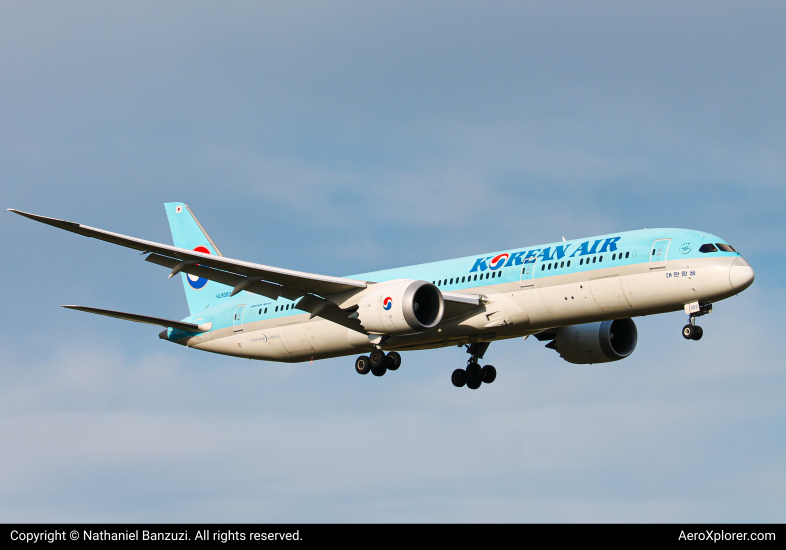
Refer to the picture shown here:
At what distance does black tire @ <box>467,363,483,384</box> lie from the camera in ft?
137

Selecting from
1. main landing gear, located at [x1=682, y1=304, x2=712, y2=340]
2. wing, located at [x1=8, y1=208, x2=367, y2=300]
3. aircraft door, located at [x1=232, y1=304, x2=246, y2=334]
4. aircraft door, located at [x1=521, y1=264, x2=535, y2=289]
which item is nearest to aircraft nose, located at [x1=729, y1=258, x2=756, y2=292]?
main landing gear, located at [x1=682, y1=304, x2=712, y2=340]

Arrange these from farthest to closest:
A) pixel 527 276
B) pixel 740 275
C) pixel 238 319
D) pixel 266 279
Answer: pixel 238 319, pixel 266 279, pixel 527 276, pixel 740 275

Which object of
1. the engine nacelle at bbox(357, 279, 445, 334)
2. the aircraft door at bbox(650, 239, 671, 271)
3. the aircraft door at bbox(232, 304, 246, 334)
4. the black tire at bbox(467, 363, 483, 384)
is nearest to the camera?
the aircraft door at bbox(650, 239, 671, 271)

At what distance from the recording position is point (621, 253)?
3397 centimetres

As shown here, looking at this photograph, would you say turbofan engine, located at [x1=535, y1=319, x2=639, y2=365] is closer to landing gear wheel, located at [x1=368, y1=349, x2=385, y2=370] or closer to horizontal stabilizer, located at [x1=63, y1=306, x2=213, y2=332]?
landing gear wheel, located at [x1=368, y1=349, x2=385, y2=370]

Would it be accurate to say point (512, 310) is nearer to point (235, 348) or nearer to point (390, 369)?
point (390, 369)

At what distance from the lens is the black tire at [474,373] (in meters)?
41.9

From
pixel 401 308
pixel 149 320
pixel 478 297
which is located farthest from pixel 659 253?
pixel 149 320

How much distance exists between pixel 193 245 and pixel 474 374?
16.8 m

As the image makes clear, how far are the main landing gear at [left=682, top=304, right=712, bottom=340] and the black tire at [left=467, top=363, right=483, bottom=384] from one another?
441 inches

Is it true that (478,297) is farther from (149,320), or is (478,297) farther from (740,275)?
(149,320)

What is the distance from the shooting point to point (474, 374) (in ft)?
137

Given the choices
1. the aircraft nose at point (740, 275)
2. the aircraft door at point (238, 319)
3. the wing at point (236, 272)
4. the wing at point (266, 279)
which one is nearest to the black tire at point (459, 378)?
the wing at point (266, 279)

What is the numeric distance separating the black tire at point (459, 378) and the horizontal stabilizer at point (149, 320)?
458 inches
